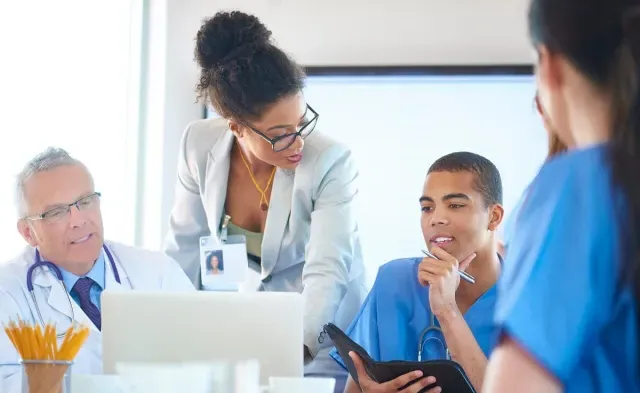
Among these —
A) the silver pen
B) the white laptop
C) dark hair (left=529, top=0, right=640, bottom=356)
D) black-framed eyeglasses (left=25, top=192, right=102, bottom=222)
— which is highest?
dark hair (left=529, top=0, right=640, bottom=356)

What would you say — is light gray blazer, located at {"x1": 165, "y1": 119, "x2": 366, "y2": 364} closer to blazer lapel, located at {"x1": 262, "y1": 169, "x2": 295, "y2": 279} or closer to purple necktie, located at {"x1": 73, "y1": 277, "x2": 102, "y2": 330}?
blazer lapel, located at {"x1": 262, "y1": 169, "x2": 295, "y2": 279}

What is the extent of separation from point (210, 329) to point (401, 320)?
914mm

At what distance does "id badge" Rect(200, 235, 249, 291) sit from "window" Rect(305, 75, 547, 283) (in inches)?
52.3

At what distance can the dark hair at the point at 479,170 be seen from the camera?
252 cm

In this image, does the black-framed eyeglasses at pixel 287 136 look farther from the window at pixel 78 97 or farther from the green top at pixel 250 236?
the window at pixel 78 97

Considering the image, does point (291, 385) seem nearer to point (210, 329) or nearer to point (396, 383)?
point (210, 329)

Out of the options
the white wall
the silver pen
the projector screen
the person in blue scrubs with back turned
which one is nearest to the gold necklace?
the silver pen

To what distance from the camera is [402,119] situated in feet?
13.8

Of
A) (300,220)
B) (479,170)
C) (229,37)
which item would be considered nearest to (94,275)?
(300,220)

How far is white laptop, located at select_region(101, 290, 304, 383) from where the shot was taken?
1.67 metres

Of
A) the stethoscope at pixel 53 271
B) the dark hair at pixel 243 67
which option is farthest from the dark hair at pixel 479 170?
the stethoscope at pixel 53 271

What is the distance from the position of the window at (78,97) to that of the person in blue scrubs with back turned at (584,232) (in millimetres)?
2637

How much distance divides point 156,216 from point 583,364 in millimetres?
3642

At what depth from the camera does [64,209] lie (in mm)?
2590
